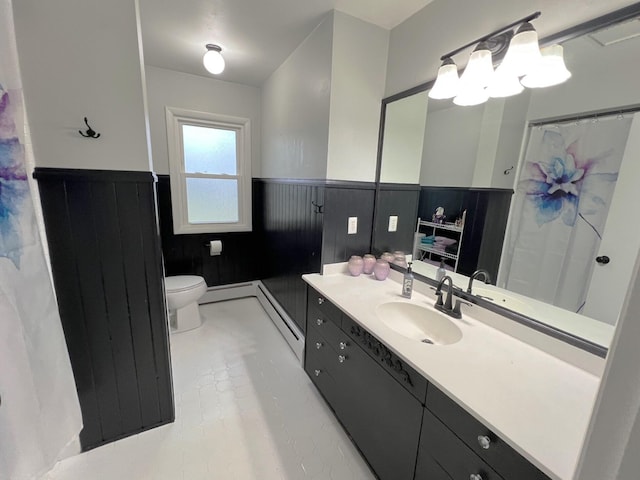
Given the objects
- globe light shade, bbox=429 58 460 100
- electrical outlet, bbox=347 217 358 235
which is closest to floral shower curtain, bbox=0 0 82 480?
electrical outlet, bbox=347 217 358 235

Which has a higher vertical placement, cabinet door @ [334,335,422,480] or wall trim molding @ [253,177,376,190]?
wall trim molding @ [253,177,376,190]

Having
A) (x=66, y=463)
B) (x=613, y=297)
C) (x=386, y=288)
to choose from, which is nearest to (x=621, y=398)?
(x=613, y=297)

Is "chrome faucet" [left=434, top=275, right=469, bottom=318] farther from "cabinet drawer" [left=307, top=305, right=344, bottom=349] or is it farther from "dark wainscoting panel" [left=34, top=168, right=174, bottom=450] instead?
"dark wainscoting panel" [left=34, top=168, right=174, bottom=450]

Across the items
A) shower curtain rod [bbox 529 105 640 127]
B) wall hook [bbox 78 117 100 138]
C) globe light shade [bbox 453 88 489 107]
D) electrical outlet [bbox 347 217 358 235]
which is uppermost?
globe light shade [bbox 453 88 489 107]

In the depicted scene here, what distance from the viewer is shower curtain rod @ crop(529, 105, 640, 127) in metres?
0.93

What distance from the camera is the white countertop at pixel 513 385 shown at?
27.3 inches

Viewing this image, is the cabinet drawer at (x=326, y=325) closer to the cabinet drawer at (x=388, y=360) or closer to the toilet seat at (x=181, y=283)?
the cabinet drawer at (x=388, y=360)

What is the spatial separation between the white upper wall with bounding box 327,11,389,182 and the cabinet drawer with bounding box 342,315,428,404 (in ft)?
3.20

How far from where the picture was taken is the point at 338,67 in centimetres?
167

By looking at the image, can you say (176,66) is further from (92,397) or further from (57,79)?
(92,397)

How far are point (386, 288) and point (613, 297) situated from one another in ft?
3.22

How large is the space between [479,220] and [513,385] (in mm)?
839

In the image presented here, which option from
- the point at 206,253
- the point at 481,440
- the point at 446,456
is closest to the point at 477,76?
the point at 481,440

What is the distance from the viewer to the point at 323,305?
167cm
